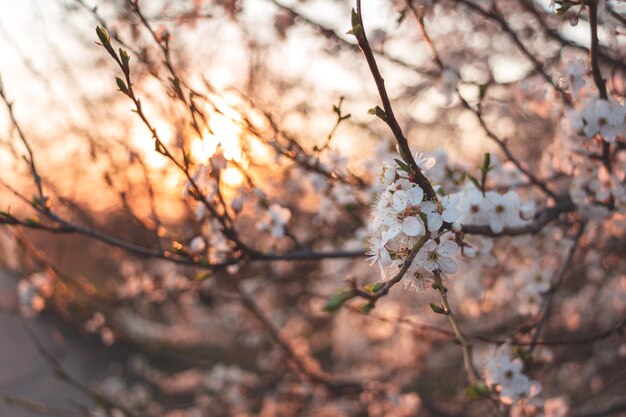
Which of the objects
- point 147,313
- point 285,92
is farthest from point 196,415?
point 147,313

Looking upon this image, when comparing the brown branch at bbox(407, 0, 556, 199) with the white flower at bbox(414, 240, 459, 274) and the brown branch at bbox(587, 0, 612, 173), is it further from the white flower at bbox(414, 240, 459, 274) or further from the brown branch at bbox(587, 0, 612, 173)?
the white flower at bbox(414, 240, 459, 274)

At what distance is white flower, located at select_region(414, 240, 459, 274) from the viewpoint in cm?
127

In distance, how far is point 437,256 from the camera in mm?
1302

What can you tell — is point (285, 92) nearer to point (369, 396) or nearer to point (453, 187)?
point (369, 396)

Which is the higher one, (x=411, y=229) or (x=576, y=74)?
(x=576, y=74)

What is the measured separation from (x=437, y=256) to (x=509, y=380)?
86 centimetres

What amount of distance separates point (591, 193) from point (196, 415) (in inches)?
156

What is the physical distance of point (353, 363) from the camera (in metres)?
8.97

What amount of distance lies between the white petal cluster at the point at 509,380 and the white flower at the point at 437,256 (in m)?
0.76

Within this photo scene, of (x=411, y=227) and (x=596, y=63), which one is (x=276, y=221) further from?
(x=596, y=63)

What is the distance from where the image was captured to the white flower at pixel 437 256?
1271 millimetres

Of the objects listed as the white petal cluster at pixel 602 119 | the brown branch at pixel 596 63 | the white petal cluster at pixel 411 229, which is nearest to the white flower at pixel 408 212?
the white petal cluster at pixel 411 229

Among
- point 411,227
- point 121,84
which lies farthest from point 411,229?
point 121,84

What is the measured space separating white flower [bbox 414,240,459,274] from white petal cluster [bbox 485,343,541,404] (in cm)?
76
